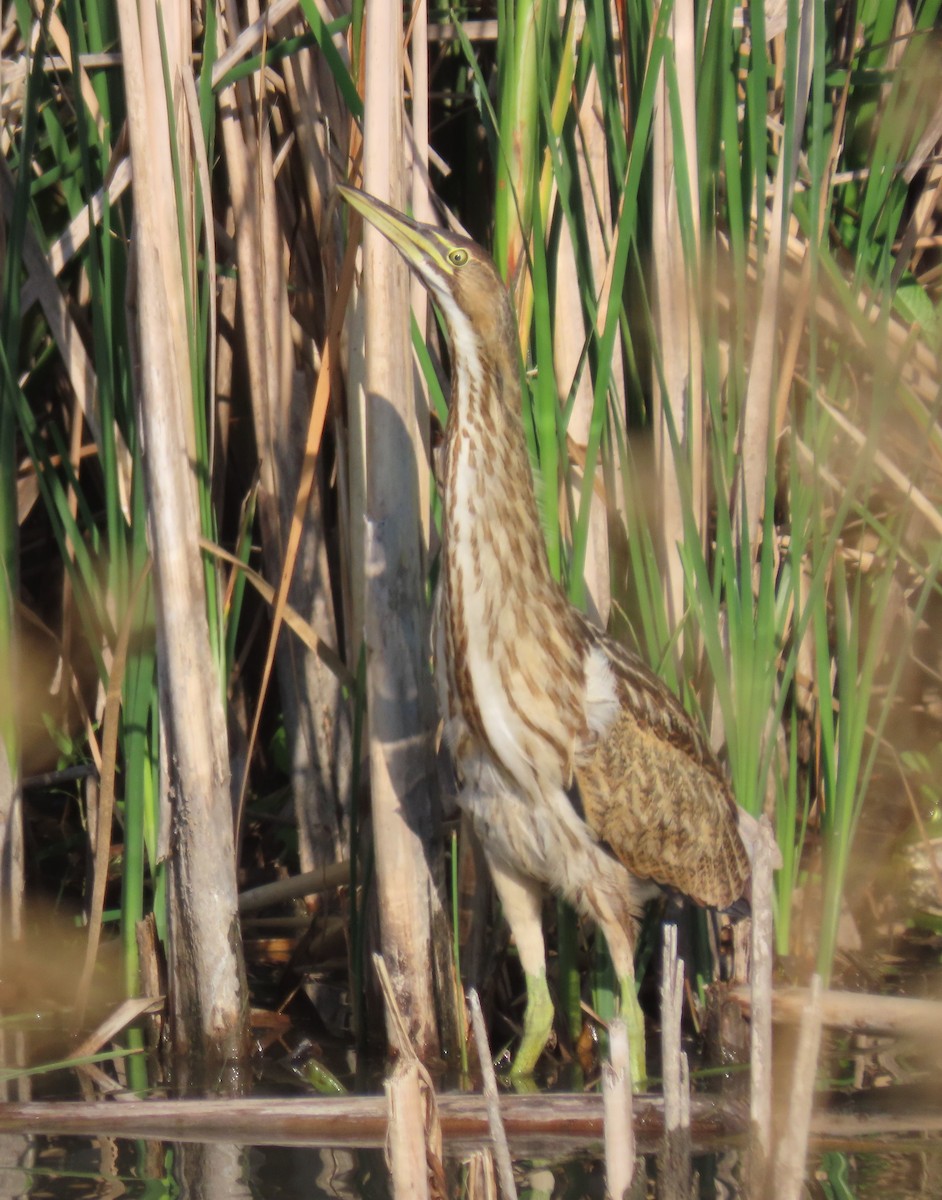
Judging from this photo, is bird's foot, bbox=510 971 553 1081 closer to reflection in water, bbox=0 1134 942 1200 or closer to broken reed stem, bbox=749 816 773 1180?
reflection in water, bbox=0 1134 942 1200

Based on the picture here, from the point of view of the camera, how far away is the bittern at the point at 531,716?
2.45 metres

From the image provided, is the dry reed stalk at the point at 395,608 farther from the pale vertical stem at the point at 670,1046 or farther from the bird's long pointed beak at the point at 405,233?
the pale vertical stem at the point at 670,1046

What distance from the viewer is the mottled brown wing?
268 cm

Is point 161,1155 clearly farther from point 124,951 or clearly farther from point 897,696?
point 897,696

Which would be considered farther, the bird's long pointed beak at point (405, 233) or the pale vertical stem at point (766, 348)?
the pale vertical stem at point (766, 348)

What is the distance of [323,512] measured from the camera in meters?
3.28

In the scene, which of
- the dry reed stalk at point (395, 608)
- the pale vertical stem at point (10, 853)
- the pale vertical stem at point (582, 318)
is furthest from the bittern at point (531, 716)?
the pale vertical stem at point (10, 853)

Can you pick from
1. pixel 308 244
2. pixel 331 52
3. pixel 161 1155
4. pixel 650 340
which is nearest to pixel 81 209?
pixel 308 244

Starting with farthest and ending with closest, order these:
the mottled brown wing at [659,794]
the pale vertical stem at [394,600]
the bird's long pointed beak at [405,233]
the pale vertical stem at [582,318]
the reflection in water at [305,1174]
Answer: the pale vertical stem at [582,318], the mottled brown wing at [659,794], the pale vertical stem at [394,600], the bird's long pointed beak at [405,233], the reflection in water at [305,1174]

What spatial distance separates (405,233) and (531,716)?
80 cm

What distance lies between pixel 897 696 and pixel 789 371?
39.1 inches

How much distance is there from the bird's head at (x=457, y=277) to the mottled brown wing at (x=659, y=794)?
594mm

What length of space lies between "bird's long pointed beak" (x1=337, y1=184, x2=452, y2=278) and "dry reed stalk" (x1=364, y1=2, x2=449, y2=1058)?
0.44ft

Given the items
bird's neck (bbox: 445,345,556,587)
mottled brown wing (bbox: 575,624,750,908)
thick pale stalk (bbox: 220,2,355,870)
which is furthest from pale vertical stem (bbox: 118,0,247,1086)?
mottled brown wing (bbox: 575,624,750,908)
